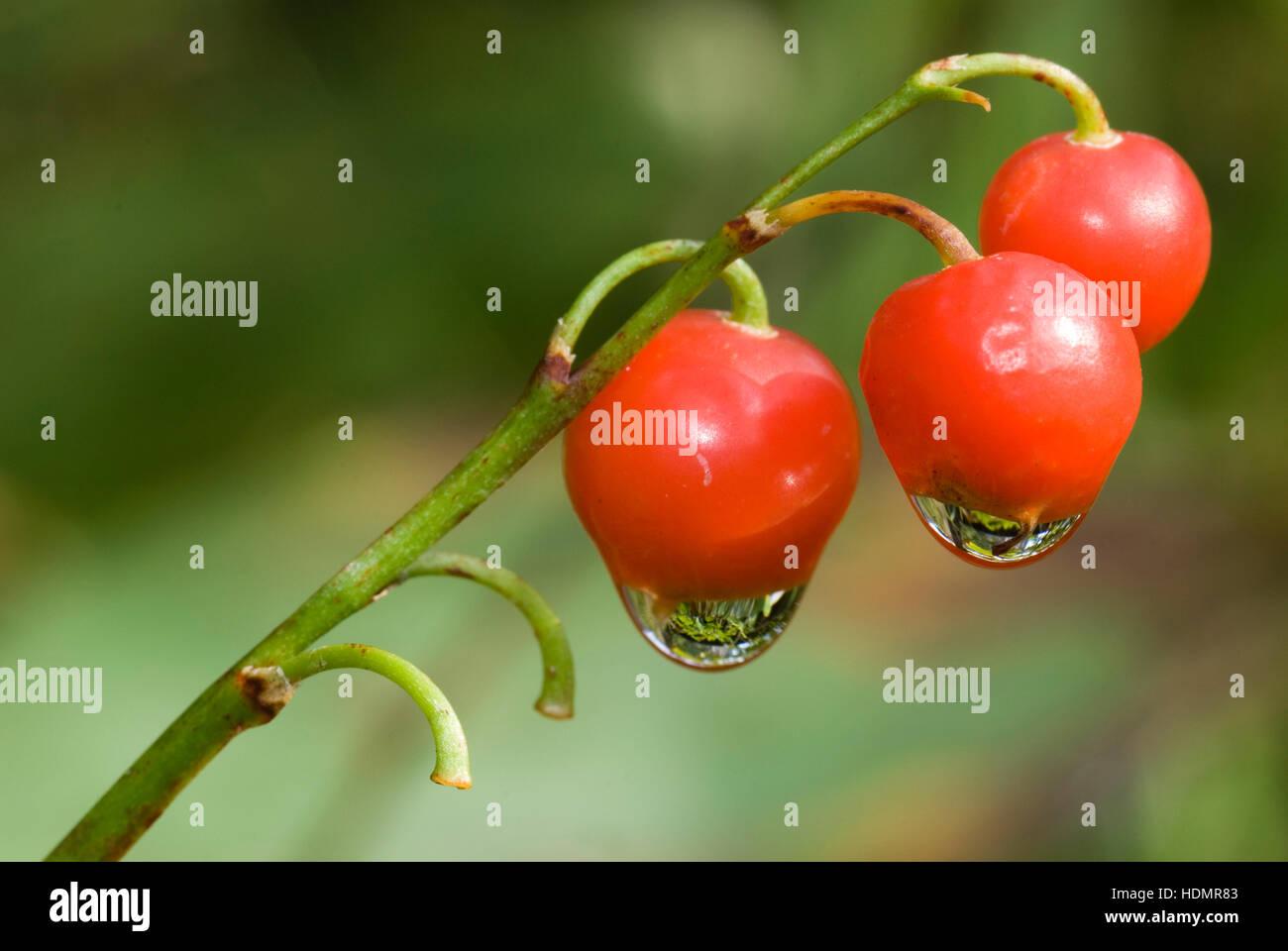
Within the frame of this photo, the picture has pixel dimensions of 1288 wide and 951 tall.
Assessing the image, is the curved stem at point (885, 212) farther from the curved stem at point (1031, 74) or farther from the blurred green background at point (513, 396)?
the blurred green background at point (513, 396)

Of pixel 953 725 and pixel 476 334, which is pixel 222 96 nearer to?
pixel 476 334

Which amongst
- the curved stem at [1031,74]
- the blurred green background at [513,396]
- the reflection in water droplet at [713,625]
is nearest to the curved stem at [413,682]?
the reflection in water droplet at [713,625]

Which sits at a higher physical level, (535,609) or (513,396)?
(513,396)

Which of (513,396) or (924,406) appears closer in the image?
(924,406)

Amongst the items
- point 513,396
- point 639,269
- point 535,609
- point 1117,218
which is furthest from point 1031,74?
point 513,396

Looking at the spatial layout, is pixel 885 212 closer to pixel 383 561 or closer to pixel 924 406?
pixel 924 406

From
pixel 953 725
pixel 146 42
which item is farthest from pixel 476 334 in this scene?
pixel 953 725
